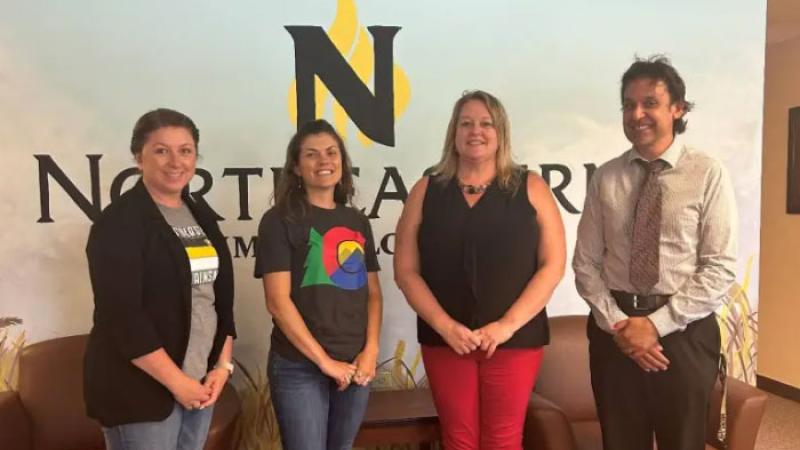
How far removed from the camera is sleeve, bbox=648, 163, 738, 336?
5.38 ft

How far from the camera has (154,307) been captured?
5.09ft

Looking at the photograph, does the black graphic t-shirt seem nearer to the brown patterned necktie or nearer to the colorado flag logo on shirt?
the colorado flag logo on shirt

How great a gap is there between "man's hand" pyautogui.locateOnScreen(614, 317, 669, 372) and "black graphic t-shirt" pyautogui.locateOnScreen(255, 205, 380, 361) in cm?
82

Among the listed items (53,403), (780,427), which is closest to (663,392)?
(53,403)

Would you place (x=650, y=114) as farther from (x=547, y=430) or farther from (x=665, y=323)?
(x=547, y=430)

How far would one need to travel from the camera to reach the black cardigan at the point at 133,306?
1.50 metres

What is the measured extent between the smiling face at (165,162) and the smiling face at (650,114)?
4.27 feet

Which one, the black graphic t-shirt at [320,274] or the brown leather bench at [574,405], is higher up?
the black graphic t-shirt at [320,274]

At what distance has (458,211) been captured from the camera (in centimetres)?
192

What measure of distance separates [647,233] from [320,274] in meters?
1.00

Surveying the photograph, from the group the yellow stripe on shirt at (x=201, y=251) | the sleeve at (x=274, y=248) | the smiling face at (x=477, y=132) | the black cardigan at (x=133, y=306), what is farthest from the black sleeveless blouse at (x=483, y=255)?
the black cardigan at (x=133, y=306)

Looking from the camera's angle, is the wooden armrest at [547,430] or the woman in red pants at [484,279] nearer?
the woman in red pants at [484,279]

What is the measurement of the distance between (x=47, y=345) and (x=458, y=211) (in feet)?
6.67

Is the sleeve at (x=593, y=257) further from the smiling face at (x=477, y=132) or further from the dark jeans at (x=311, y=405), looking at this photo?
the dark jeans at (x=311, y=405)
